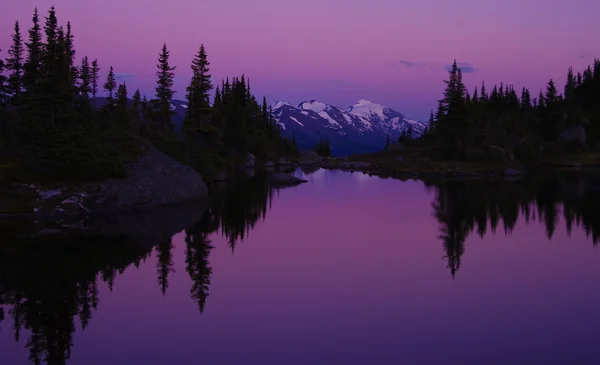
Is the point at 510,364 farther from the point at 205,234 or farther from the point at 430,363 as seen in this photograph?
the point at 205,234

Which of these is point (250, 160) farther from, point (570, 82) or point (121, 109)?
point (570, 82)

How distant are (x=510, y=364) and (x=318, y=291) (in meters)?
9.77

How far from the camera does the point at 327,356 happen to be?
17.2 meters

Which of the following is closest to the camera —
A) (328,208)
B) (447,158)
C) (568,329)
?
(568,329)

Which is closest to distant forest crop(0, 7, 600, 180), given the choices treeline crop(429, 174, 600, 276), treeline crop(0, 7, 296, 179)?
treeline crop(0, 7, 296, 179)

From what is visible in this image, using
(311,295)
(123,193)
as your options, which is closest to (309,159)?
(123,193)

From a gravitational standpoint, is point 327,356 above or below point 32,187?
below

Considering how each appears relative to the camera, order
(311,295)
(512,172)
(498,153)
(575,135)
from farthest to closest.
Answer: (575,135) → (498,153) → (512,172) → (311,295)

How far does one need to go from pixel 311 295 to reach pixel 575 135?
141 metres

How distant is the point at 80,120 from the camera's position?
5744cm

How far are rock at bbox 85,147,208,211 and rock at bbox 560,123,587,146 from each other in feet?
387

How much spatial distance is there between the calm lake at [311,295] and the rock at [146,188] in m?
6.94

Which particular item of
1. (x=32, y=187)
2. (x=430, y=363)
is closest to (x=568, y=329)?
(x=430, y=363)

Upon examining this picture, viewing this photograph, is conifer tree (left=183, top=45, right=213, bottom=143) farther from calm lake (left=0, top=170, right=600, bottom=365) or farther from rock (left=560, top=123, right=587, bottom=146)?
rock (left=560, top=123, right=587, bottom=146)
